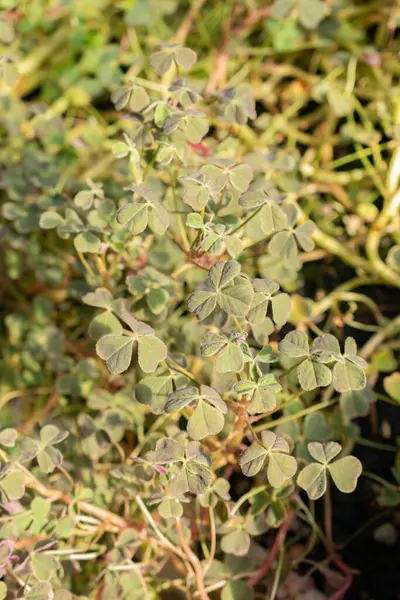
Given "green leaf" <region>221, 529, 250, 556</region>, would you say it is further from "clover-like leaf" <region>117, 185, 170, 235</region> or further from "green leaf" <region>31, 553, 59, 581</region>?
"clover-like leaf" <region>117, 185, 170, 235</region>

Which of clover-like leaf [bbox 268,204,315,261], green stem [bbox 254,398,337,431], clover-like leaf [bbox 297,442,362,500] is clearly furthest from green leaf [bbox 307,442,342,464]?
clover-like leaf [bbox 268,204,315,261]

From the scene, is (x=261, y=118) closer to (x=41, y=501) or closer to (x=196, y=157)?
(x=196, y=157)

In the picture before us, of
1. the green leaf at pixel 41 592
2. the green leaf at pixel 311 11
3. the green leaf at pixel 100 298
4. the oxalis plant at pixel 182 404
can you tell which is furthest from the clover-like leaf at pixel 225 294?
the green leaf at pixel 311 11

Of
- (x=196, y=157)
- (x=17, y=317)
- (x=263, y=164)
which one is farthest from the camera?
(x=17, y=317)

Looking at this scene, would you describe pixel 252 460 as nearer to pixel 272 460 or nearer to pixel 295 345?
pixel 272 460

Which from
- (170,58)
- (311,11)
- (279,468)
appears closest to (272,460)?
(279,468)

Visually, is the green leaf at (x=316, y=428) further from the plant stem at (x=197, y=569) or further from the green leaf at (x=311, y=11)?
the green leaf at (x=311, y=11)

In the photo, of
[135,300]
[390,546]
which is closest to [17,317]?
[135,300]

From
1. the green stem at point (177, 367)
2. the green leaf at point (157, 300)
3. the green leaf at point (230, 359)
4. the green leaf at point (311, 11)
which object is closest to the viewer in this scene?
the green leaf at point (230, 359)
